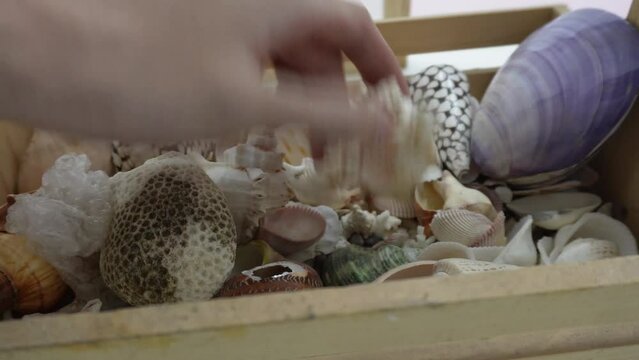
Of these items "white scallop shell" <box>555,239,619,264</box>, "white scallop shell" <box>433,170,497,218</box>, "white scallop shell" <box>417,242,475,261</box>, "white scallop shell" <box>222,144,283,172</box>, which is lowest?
"white scallop shell" <box>555,239,619,264</box>

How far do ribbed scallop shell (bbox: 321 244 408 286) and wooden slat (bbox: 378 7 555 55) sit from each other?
0.27 m

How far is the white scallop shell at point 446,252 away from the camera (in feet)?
1.59

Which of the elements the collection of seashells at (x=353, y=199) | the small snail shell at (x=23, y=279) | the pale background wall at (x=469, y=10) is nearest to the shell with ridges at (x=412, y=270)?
the collection of seashells at (x=353, y=199)

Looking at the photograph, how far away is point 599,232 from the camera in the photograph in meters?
0.56

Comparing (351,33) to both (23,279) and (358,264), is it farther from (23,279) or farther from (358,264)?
(23,279)

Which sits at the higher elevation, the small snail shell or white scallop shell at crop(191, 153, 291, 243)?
white scallop shell at crop(191, 153, 291, 243)

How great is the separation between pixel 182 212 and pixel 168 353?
0.11 metres

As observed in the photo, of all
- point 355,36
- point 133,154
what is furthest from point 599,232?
point 133,154

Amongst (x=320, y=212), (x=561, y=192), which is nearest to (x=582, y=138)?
(x=561, y=192)

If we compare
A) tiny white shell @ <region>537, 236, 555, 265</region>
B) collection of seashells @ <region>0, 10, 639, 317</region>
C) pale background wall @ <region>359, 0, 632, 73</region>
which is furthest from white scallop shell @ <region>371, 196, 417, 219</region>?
pale background wall @ <region>359, 0, 632, 73</region>

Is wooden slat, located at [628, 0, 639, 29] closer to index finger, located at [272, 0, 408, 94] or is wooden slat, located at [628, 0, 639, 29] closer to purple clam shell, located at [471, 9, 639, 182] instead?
purple clam shell, located at [471, 9, 639, 182]

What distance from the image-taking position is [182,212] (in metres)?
0.41

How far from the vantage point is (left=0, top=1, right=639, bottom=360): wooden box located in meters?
0.31

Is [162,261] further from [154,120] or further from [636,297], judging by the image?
[636,297]
